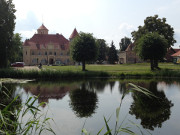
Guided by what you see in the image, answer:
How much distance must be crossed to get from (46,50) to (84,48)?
4063 centimetres

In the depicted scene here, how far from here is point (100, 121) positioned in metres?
8.99

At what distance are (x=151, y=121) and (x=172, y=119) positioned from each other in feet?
3.51

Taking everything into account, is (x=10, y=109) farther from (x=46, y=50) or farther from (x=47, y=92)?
(x=46, y=50)

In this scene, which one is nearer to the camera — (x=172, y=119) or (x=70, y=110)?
(x=172, y=119)

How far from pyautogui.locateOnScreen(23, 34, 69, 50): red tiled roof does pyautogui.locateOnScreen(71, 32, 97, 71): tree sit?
3880cm

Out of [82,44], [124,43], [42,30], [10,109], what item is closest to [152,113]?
[10,109]

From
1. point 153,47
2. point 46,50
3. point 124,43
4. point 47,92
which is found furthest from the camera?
point 124,43

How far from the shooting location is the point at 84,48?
34562 mm

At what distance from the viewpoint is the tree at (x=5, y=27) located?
3356 cm

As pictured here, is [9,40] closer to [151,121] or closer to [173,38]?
[173,38]

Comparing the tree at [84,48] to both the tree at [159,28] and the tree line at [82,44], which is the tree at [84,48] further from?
the tree at [159,28]

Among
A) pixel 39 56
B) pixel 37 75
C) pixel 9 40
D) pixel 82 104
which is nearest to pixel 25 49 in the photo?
pixel 39 56

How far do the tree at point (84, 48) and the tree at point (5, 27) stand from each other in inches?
418

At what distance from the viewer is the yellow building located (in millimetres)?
70938
